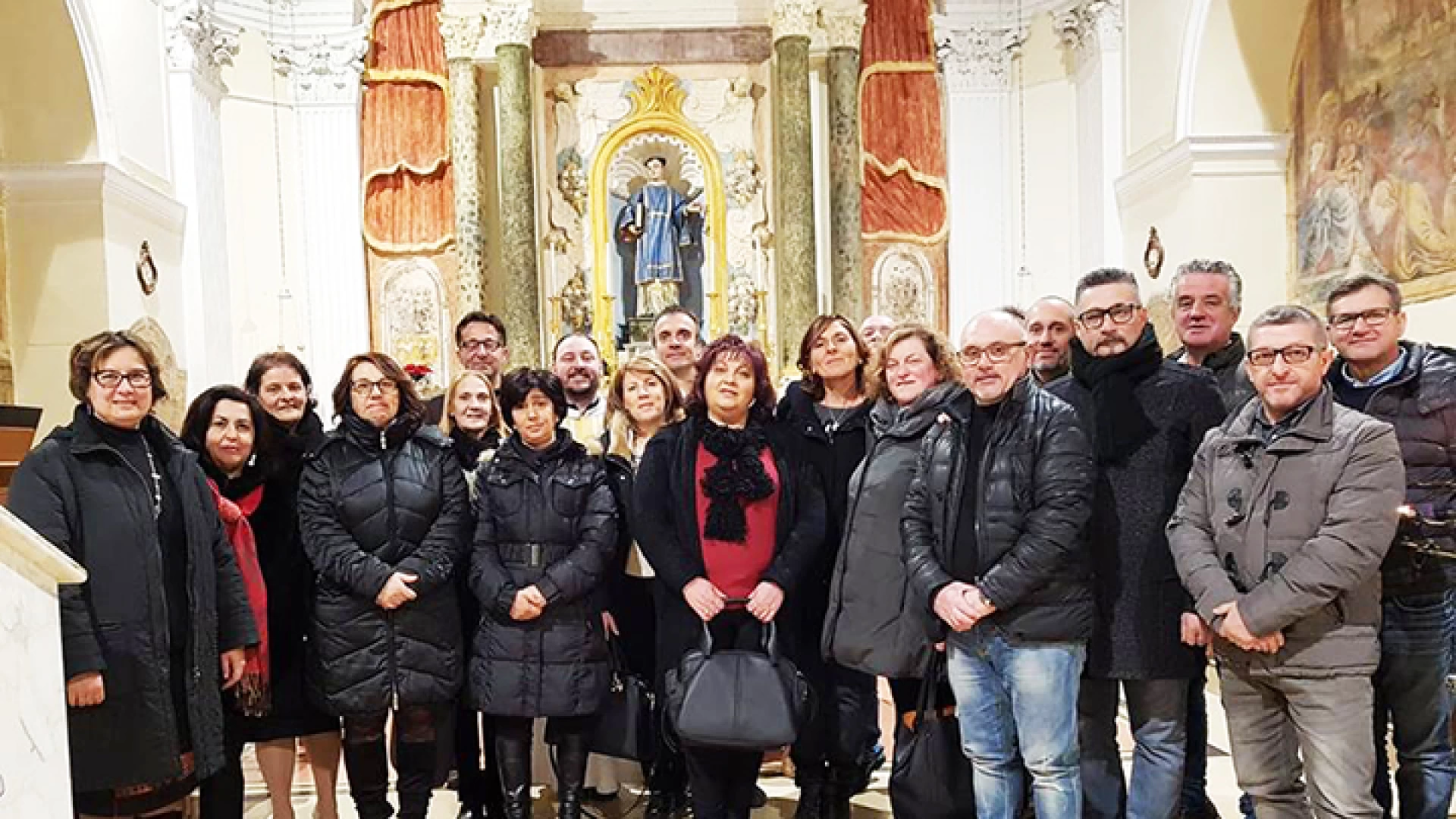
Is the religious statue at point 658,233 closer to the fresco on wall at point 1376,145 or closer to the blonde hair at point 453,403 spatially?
the fresco on wall at point 1376,145

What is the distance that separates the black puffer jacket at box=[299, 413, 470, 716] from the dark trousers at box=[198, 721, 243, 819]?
1.09 feet

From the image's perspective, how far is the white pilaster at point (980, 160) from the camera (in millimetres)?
10180

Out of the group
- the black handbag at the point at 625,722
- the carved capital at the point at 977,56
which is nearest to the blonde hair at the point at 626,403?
the black handbag at the point at 625,722

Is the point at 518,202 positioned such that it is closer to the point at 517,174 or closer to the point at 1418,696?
the point at 517,174

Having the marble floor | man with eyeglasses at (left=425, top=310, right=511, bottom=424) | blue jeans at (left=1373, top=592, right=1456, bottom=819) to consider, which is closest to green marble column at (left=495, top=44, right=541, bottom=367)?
man with eyeglasses at (left=425, top=310, right=511, bottom=424)

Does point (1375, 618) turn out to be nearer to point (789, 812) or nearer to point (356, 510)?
point (789, 812)

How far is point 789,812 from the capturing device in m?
4.09

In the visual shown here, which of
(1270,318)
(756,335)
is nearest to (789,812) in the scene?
(1270,318)

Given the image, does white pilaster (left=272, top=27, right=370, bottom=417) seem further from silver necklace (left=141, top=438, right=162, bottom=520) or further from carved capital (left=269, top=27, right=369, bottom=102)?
silver necklace (left=141, top=438, right=162, bottom=520)

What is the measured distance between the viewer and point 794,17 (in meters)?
9.68

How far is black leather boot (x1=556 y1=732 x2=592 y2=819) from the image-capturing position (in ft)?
11.9

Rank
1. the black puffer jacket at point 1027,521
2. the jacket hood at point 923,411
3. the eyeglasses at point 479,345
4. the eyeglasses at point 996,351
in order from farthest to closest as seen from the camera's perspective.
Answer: the eyeglasses at point 479,345 < the jacket hood at point 923,411 < the eyeglasses at point 996,351 < the black puffer jacket at point 1027,521

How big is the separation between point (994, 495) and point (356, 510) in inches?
80.1

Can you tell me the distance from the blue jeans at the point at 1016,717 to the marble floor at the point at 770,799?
100 centimetres
